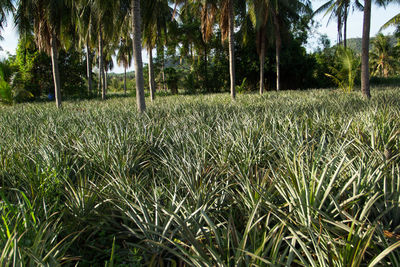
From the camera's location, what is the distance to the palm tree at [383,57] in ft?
140

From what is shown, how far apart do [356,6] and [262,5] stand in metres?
14.9

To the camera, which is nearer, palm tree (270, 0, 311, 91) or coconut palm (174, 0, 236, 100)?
coconut palm (174, 0, 236, 100)

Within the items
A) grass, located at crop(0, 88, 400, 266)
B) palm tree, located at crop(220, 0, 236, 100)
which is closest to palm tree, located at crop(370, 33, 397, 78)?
palm tree, located at crop(220, 0, 236, 100)

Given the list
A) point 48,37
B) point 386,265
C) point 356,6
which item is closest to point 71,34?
point 48,37

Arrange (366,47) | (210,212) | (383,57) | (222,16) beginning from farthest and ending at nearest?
(383,57) < (222,16) < (366,47) < (210,212)

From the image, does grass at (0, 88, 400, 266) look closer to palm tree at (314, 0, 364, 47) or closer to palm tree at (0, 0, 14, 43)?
palm tree at (0, 0, 14, 43)

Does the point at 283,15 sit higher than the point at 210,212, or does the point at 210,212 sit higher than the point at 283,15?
the point at 283,15

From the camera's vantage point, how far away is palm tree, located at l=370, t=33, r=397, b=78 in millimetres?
42812

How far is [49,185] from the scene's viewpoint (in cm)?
233

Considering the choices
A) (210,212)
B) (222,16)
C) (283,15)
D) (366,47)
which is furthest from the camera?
(283,15)

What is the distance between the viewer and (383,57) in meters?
43.2

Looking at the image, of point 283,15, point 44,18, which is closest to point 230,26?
point 44,18

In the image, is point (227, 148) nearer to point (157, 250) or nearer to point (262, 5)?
point (157, 250)

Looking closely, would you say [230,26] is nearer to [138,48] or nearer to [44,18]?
[138,48]
